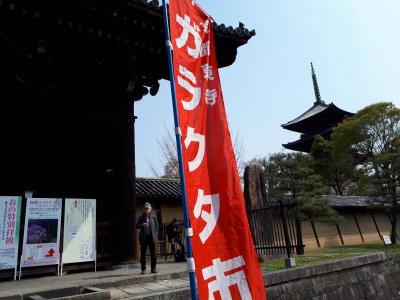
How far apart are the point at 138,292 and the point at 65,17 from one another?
4834mm

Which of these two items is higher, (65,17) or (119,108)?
(65,17)

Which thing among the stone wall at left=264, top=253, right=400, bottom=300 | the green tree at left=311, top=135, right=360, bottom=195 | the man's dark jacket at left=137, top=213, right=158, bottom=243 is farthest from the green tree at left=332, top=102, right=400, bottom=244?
the man's dark jacket at left=137, top=213, right=158, bottom=243

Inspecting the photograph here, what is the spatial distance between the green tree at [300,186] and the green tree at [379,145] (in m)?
3.15

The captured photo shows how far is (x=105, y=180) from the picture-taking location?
816 centimetres

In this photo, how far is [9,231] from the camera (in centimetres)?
612

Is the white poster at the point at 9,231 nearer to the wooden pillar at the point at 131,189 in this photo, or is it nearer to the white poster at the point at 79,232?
the white poster at the point at 79,232

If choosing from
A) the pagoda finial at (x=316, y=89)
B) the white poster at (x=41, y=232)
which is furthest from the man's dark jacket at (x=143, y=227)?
the pagoda finial at (x=316, y=89)

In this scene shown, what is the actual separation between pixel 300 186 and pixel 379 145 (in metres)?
8.07

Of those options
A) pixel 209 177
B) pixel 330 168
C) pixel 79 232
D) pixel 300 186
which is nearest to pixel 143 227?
pixel 79 232

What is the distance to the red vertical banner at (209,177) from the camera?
259 centimetres

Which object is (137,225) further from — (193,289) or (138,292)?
(193,289)

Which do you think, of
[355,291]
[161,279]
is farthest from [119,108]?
[355,291]

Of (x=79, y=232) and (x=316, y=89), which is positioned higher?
(x=316, y=89)

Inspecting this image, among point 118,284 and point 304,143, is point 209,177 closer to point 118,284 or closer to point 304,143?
point 118,284
